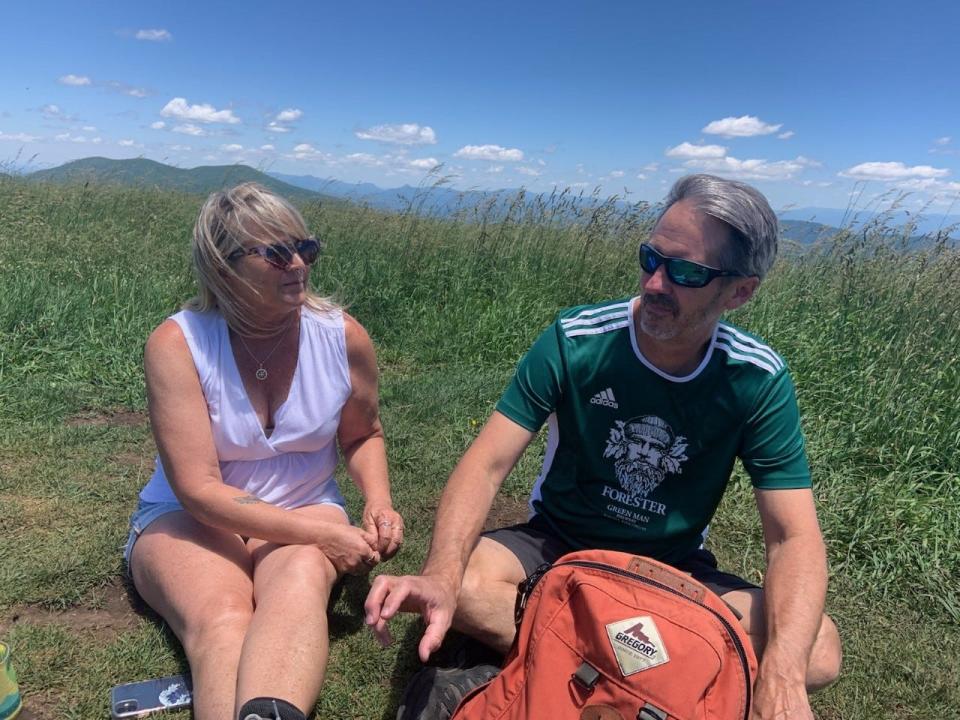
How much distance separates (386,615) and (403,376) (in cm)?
361

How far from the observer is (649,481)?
203cm

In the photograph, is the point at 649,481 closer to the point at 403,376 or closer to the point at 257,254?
the point at 257,254

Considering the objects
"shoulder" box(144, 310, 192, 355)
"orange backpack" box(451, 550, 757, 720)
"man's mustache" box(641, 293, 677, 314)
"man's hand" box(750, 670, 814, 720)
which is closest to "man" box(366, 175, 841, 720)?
"man's mustache" box(641, 293, 677, 314)

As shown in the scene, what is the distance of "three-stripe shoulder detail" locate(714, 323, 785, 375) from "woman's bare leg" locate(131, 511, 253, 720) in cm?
149

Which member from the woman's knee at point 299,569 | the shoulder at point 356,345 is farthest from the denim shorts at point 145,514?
the shoulder at point 356,345

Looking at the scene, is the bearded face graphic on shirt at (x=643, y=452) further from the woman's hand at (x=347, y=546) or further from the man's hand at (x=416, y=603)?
the woman's hand at (x=347, y=546)

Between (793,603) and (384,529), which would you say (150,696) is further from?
(793,603)

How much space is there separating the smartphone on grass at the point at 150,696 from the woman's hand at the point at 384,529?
2.16 ft

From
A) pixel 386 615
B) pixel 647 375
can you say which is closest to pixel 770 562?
pixel 647 375

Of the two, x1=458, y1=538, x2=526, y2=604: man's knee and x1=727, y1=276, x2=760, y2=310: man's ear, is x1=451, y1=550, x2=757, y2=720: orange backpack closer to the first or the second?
x1=458, y1=538, x2=526, y2=604: man's knee

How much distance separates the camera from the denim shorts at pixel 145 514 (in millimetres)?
2199

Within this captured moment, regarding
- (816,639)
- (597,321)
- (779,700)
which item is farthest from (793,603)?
(597,321)

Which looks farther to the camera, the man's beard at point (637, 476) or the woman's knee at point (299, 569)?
the man's beard at point (637, 476)

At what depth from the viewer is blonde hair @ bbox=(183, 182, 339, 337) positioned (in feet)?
6.77
